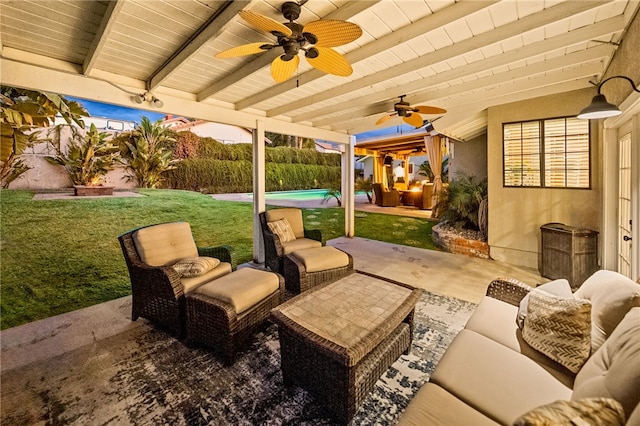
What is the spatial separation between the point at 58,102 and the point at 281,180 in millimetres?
11751

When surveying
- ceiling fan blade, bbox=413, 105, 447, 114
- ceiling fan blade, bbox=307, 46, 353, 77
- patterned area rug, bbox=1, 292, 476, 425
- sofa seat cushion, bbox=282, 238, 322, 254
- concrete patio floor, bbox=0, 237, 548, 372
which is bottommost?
patterned area rug, bbox=1, 292, 476, 425

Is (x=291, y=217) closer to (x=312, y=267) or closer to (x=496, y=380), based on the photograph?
(x=312, y=267)

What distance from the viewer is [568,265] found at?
4047mm

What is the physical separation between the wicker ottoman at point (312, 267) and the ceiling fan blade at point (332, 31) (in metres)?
2.47

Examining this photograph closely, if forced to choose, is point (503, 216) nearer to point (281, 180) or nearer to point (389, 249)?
point (389, 249)

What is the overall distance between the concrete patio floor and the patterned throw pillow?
4.59 ft

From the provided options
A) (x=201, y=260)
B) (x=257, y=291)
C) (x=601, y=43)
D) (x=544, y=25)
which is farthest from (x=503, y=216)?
(x=201, y=260)

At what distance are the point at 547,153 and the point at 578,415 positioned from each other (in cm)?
525

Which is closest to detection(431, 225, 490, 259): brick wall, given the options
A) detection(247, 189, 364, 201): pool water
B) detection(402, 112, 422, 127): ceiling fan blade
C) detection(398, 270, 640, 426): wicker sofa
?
detection(402, 112, 422, 127): ceiling fan blade

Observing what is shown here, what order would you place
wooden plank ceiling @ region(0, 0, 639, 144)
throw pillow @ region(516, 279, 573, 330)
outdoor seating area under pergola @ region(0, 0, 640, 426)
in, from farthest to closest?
wooden plank ceiling @ region(0, 0, 639, 144) → throw pillow @ region(516, 279, 573, 330) → outdoor seating area under pergola @ region(0, 0, 640, 426)

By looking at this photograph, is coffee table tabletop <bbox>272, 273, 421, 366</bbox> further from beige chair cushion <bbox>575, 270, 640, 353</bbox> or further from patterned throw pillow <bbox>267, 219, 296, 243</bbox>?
patterned throw pillow <bbox>267, 219, 296, 243</bbox>

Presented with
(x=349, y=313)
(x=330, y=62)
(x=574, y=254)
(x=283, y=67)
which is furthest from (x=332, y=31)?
(x=574, y=254)

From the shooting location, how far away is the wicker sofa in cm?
94

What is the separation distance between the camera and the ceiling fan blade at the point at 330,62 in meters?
2.23
